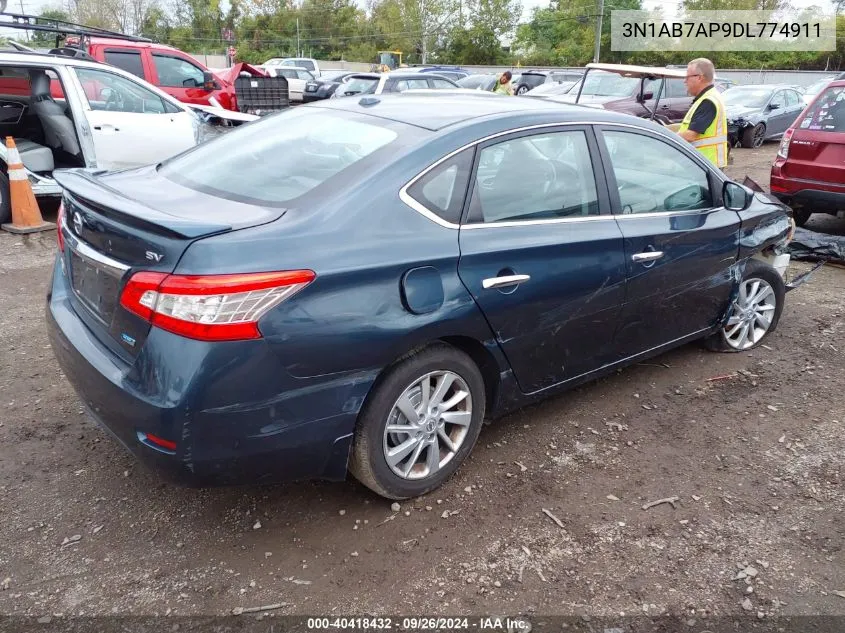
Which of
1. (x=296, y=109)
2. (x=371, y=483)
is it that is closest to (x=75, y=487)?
(x=371, y=483)

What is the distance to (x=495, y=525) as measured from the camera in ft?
9.41

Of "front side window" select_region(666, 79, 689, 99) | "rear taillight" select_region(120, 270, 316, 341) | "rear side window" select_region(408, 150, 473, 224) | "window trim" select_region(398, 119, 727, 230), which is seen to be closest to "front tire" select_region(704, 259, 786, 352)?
"window trim" select_region(398, 119, 727, 230)

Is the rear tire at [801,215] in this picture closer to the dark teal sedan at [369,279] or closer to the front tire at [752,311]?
the front tire at [752,311]

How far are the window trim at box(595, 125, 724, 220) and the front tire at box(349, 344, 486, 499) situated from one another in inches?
45.4

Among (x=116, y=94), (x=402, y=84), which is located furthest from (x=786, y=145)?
(x=402, y=84)

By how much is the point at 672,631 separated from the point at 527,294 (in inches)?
54.8

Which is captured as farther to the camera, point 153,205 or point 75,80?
point 75,80

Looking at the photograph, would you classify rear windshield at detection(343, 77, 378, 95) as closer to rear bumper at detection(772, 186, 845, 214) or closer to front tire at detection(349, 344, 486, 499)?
rear bumper at detection(772, 186, 845, 214)

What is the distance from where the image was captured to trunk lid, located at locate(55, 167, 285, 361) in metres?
2.32

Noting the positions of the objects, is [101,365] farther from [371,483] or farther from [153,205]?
[371,483]

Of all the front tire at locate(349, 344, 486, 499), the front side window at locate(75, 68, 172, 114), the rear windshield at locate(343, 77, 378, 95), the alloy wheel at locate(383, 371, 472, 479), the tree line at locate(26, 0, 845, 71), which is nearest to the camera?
the front tire at locate(349, 344, 486, 499)

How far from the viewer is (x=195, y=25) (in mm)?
77750

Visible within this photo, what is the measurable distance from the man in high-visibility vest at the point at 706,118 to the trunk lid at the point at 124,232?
4554mm

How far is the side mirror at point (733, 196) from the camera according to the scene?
13.3 feet
